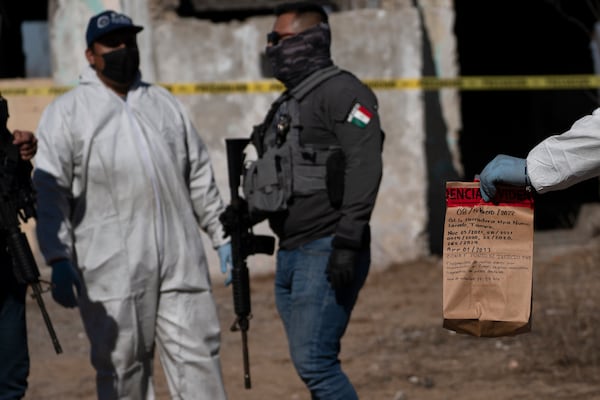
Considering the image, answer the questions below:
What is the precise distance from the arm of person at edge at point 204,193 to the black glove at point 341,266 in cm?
84

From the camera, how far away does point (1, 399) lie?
442 cm

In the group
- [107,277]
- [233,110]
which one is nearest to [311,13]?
[107,277]

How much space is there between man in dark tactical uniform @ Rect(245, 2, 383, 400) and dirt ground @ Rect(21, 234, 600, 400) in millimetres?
1731

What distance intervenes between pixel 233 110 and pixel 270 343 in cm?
285

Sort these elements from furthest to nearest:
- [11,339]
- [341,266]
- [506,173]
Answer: [11,339] → [341,266] → [506,173]

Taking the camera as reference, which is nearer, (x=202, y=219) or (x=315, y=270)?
(x=315, y=270)

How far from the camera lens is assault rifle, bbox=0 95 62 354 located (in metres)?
4.34

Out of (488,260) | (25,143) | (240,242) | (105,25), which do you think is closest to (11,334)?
(25,143)

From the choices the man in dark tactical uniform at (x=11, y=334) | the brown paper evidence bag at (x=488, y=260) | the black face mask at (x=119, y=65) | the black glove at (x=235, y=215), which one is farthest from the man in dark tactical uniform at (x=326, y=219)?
the man in dark tactical uniform at (x=11, y=334)

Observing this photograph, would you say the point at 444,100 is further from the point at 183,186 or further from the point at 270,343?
the point at 183,186

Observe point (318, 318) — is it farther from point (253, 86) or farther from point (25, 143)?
point (253, 86)

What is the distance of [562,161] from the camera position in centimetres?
309

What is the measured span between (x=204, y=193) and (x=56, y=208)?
70 cm

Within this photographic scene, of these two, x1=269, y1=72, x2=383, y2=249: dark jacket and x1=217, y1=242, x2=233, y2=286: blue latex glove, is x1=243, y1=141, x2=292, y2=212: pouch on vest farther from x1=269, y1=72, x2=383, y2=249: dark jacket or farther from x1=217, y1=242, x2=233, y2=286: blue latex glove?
x1=217, y1=242, x2=233, y2=286: blue latex glove
